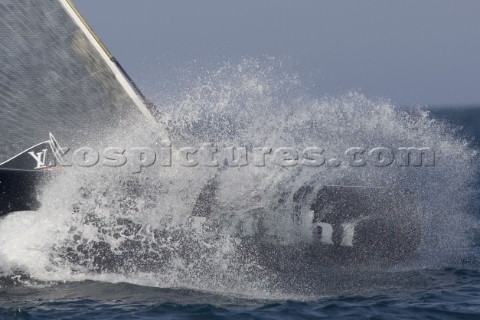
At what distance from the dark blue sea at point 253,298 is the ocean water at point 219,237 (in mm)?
20

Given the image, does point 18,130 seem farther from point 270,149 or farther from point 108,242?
point 270,149

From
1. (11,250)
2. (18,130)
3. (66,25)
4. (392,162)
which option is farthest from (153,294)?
(392,162)

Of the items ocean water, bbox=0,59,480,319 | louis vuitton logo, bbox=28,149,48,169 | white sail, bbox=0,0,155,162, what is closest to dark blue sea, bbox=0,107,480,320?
ocean water, bbox=0,59,480,319

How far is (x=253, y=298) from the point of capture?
869 centimetres

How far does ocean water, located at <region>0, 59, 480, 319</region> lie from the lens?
845 cm

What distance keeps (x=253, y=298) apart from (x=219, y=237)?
1.48 m

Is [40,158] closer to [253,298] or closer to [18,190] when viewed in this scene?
[18,190]

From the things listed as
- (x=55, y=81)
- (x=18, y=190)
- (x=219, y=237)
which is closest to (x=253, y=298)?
(x=219, y=237)

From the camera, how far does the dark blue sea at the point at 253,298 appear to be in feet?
26.4

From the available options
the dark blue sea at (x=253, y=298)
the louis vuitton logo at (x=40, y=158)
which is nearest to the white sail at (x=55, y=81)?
the louis vuitton logo at (x=40, y=158)

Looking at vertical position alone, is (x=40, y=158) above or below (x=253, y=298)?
above

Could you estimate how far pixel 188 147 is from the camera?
11367 mm

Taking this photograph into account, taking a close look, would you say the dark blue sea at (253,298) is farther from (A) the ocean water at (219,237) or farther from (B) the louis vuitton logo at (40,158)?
(B) the louis vuitton logo at (40,158)

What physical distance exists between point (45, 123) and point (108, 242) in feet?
6.23
